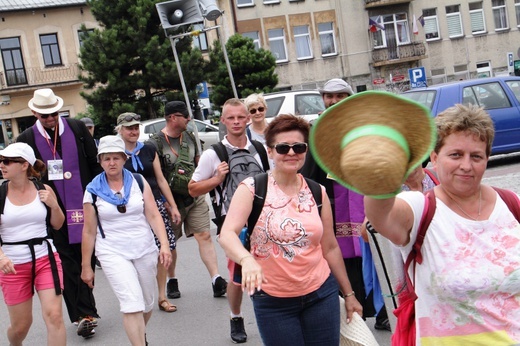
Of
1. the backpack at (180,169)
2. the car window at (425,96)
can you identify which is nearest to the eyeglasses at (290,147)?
the backpack at (180,169)

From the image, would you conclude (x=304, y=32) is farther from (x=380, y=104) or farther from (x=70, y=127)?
(x=380, y=104)

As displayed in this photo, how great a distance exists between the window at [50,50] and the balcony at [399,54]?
62.0ft

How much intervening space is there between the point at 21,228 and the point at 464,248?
11.9 feet

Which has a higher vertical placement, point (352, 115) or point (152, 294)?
point (352, 115)

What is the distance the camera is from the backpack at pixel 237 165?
16.5ft

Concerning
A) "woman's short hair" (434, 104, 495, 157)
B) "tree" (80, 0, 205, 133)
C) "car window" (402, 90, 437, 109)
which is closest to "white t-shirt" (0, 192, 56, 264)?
"woman's short hair" (434, 104, 495, 157)

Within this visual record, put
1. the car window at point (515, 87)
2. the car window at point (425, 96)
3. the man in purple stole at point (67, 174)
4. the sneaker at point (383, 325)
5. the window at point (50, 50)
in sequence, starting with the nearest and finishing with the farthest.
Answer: the sneaker at point (383, 325) → the man in purple stole at point (67, 174) → the car window at point (425, 96) → the car window at point (515, 87) → the window at point (50, 50)

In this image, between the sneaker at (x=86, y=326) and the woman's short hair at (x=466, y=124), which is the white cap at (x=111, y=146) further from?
the woman's short hair at (x=466, y=124)

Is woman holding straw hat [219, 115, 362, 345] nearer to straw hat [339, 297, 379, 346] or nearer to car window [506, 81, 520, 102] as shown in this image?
straw hat [339, 297, 379, 346]

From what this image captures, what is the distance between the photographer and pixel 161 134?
22.8 feet

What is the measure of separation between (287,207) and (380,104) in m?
1.73

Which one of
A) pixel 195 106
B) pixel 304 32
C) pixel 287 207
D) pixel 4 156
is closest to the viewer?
pixel 287 207

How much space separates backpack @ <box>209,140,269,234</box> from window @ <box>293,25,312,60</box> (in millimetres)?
36008

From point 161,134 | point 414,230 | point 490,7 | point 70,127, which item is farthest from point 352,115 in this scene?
point 490,7
